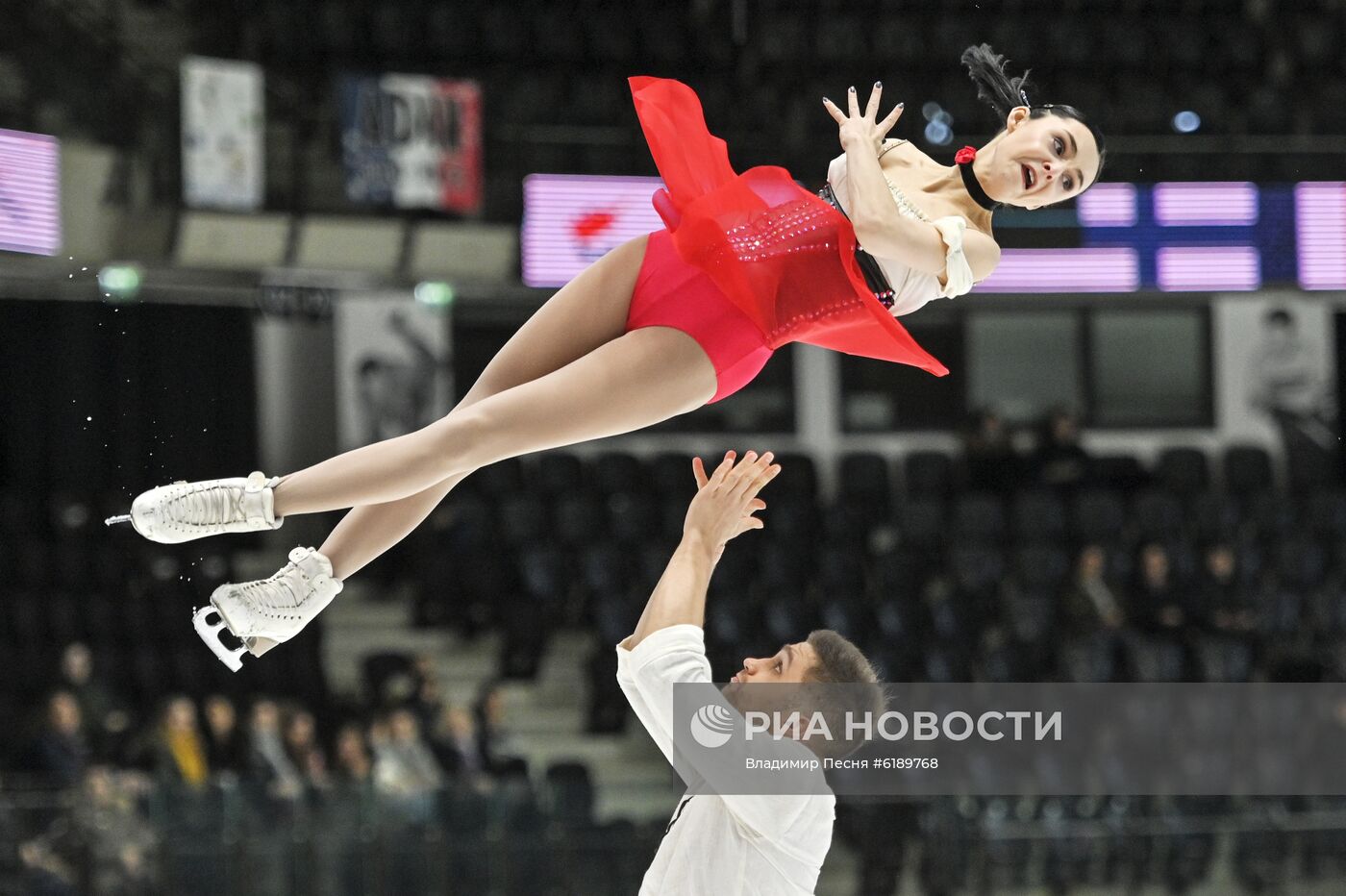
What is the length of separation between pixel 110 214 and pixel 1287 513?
856 centimetres

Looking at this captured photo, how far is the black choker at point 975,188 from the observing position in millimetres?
4172

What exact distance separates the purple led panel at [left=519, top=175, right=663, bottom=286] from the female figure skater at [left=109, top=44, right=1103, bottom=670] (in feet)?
22.7

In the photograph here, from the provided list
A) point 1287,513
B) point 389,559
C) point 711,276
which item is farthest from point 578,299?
point 1287,513

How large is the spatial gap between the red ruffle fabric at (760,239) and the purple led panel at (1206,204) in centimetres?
641

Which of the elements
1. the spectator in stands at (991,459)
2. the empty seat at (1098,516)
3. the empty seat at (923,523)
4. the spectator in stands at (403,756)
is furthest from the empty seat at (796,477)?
the spectator in stands at (403,756)

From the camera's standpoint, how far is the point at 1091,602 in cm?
1160

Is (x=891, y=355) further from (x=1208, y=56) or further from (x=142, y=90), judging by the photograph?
(x=1208, y=56)

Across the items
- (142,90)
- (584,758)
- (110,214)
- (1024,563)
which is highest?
(142,90)

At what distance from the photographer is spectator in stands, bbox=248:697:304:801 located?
30.2 ft

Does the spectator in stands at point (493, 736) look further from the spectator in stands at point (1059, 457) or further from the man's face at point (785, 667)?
the man's face at point (785, 667)

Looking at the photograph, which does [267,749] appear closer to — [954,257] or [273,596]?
[273,596]

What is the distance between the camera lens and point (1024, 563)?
1205 centimetres

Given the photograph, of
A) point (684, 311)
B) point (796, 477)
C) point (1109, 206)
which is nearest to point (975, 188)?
point (684, 311)

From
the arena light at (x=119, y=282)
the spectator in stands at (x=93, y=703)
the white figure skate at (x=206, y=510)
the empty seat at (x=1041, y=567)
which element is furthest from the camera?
the empty seat at (x=1041, y=567)
